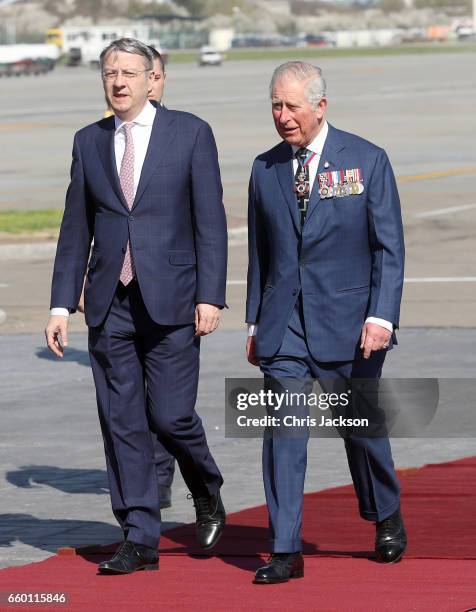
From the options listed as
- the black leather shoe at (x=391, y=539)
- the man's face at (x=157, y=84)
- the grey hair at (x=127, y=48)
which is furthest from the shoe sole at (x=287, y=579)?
the man's face at (x=157, y=84)

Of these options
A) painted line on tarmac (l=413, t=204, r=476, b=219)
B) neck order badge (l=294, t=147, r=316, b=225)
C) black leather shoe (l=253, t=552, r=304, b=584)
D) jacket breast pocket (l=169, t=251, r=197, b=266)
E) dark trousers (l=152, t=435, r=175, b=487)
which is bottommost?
painted line on tarmac (l=413, t=204, r=476, b=219)

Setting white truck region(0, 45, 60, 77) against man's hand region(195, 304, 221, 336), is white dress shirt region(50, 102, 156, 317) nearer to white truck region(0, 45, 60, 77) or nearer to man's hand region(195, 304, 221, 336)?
man's hand region(195, 304, 221, 336)

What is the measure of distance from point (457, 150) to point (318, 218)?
99.2 ft

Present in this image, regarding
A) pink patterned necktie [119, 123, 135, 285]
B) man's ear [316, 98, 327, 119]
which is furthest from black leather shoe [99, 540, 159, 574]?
man's ear [316, 98, 327, 119]

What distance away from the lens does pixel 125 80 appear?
6844 mm

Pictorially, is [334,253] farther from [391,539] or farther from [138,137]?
[391,539]

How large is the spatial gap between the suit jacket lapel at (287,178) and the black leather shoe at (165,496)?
2.23m

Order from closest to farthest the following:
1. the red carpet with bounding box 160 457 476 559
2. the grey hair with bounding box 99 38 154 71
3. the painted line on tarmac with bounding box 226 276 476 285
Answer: the grey hair with bounding box 99 38 154 71, the red carpet with bounding box 160 457 476 559, the painted line on tarmac with bounding box 226 276 476 285

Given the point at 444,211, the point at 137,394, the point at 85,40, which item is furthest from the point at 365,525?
the point at 85,40

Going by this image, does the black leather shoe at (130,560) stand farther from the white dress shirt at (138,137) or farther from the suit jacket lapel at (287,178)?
the suit jacket lapel at (287,178)

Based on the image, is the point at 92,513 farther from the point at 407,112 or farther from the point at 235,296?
the point at 407,112

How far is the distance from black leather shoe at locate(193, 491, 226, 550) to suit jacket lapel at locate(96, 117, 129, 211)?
132 centimetres


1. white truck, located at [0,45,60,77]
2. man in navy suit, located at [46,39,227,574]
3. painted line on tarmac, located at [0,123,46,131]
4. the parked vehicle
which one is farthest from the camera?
the parked vehicle

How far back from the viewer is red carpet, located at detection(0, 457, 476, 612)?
6.25 m
